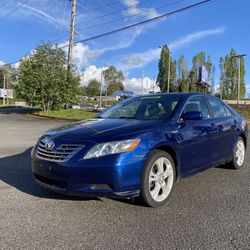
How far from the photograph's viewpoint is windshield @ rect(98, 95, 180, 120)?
213 inches

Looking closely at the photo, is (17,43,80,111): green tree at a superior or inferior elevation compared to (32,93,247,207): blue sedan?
superior

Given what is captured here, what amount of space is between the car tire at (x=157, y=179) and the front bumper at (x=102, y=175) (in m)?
0.12

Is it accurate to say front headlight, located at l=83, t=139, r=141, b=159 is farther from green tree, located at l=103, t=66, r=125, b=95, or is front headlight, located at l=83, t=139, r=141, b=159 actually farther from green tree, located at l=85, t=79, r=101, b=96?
green tree, located at l=85, t=79, r=101, b=96

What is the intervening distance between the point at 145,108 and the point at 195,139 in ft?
3.04

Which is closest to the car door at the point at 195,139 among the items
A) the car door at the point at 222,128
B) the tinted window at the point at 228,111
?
the car door at the point at 222,128

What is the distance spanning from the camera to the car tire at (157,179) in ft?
14.6

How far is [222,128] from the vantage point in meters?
6.23

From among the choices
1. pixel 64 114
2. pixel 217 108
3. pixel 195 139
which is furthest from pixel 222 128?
pixel 64 114

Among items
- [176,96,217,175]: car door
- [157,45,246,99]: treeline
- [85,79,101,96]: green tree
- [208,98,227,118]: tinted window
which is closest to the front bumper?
[176,96,217,175]: car door

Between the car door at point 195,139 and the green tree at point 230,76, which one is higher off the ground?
the green tree at point 230,76

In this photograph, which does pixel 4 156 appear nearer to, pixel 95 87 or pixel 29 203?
pixel 29 203

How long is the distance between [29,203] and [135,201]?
4.56ft

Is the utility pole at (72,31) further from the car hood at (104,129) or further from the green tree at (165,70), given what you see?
the green tree at (165,70)

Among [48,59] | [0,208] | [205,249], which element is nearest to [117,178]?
[205,249]
